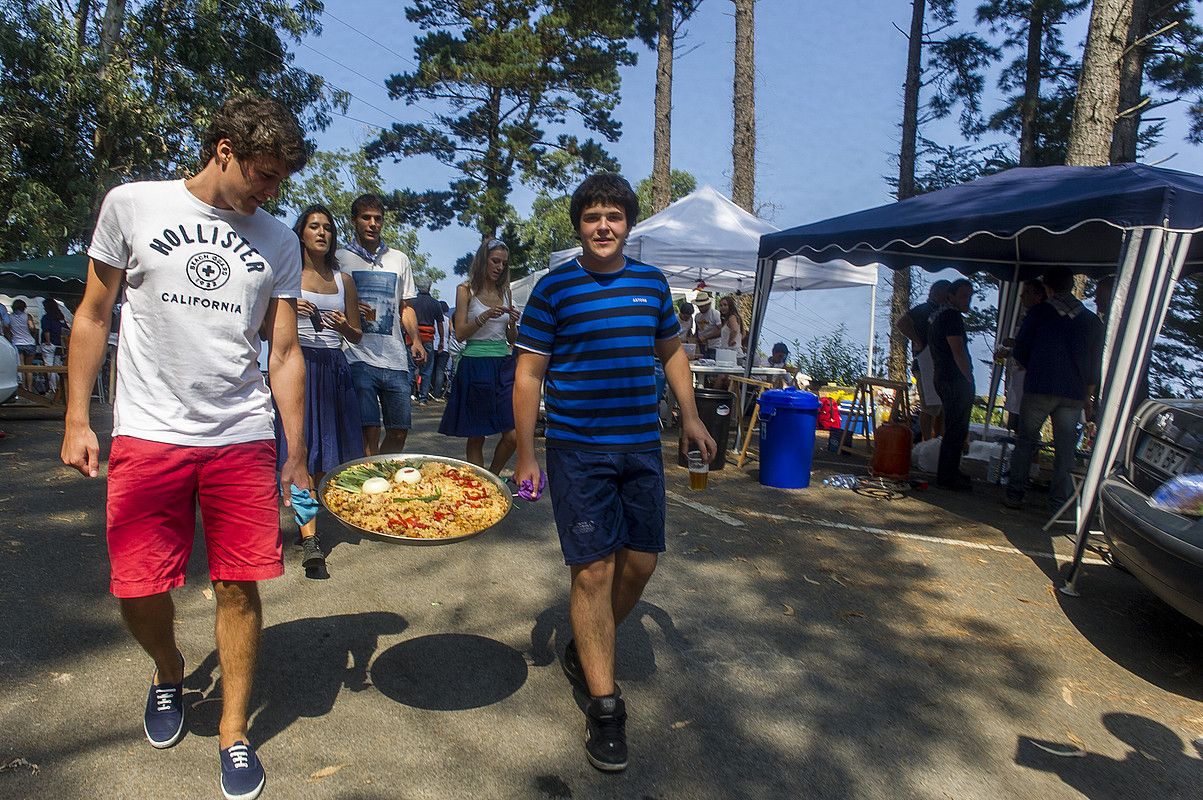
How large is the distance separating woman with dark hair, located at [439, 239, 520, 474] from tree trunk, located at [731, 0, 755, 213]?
392 inches

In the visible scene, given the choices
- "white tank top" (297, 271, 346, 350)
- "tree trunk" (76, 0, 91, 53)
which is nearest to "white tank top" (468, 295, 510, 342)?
"white tank top" (297, 271, 346, 350)

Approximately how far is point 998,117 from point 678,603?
20.6m

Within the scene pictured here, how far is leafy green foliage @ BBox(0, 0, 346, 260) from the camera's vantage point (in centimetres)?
1723

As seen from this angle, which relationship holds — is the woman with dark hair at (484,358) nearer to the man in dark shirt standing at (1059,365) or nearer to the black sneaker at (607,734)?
the black sneaker at (607,734)

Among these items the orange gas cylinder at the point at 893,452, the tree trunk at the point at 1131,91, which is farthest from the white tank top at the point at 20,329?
the tree trunk at the point at 1131,91

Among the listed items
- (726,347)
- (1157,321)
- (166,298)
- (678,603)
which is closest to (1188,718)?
(678,603)

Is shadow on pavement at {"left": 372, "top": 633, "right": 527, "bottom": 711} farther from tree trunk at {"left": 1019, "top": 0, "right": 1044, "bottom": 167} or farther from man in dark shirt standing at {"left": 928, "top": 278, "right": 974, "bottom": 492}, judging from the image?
tree trunk at {"left": 1019, "top": 0, "right": 1044, "bottom": 167}

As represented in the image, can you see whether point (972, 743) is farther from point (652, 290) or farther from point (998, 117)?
point (998, 117)

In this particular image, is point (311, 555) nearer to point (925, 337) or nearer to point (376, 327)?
point (376, 327)

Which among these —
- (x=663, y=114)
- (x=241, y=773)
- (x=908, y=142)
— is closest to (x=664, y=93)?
(x=663, y=114)

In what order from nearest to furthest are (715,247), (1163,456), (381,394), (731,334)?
1. (1163,456)
2. (381,394)
3. (715,247)
4. (731,334)

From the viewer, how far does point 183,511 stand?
266cm

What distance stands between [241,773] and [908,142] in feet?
69.8

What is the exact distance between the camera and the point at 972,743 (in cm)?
324
